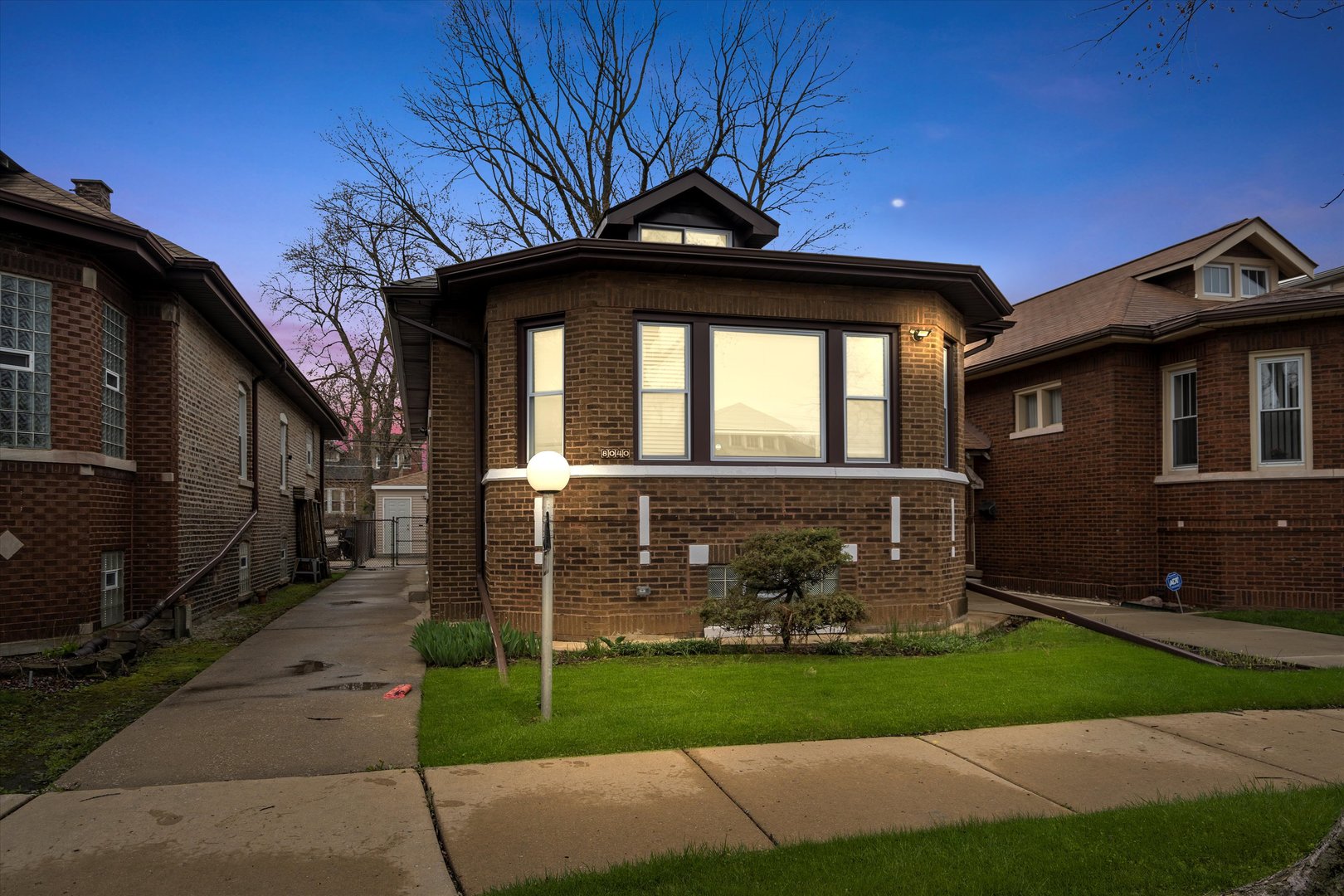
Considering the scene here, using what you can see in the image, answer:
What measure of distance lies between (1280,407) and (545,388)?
1155 centimetres

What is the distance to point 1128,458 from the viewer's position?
15703mm

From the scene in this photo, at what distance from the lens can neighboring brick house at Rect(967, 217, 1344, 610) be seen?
13.7 m

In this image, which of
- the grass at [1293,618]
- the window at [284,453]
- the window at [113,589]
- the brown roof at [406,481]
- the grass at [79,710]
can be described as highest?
the window at [284,453]

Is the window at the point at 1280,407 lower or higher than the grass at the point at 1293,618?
higher

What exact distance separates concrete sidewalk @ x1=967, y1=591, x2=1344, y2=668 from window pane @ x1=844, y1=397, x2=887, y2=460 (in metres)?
3.72

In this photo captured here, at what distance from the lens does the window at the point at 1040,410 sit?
17.4 m

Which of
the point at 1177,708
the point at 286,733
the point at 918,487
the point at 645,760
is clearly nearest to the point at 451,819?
the point at 645,760

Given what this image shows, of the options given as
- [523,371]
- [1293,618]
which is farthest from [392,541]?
[1293,618]

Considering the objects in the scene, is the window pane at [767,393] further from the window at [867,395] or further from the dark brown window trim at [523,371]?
the dark brown window trim at [523,371]

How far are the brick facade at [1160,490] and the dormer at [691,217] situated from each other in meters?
7.37

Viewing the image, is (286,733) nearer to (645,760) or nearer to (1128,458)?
(645,760)

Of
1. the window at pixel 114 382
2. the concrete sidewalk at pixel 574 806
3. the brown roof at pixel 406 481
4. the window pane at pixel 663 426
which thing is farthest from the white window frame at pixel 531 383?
the brown roof at pixel 406 481

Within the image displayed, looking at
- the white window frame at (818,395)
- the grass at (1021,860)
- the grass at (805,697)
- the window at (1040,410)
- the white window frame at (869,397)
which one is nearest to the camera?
the grass at (1021,860)

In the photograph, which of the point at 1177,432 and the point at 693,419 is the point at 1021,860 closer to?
the point at 693,419
